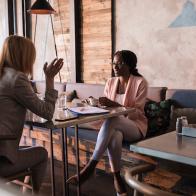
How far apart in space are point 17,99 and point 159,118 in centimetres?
148

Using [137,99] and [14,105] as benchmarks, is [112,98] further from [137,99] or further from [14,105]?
[14,105]

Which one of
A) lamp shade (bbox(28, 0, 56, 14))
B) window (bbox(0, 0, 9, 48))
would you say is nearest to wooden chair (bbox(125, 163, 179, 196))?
lamp shade (bbox(28, 0, 56, 14))

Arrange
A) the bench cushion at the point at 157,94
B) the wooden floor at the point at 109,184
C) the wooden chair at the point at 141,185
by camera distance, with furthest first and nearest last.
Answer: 1. the bench cushion at the point at 157,94
2. the wooden floor at the point at 109,184
3. the wooden chair at the point at 141,185

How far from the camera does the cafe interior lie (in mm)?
1896

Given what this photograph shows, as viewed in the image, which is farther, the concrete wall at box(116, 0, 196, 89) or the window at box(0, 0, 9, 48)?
the window at box(0, 0, 9, 48)

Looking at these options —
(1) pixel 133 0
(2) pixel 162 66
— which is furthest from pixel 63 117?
(1) pixel 133 0

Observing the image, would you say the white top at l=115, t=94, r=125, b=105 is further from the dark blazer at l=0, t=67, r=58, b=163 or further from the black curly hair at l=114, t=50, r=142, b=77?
the dark blazer at l=0, t=67, r=58, b=163

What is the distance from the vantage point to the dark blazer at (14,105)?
1.80 meters

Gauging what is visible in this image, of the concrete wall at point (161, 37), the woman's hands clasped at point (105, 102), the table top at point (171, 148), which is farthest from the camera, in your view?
the concrete wall at point (161, 37)

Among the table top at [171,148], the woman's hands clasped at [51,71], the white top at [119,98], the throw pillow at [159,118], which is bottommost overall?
the throw pillow at [159,118]

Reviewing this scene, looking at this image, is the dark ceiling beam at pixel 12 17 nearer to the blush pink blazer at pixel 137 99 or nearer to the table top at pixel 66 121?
the blush pink blazer at pixel 137 99

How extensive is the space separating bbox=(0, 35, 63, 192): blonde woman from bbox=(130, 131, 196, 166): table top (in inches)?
29.2

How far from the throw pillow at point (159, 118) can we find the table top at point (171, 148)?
1.37 m

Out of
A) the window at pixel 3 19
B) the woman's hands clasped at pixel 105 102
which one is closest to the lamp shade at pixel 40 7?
the woman's hands clasped at pixel 105 102
